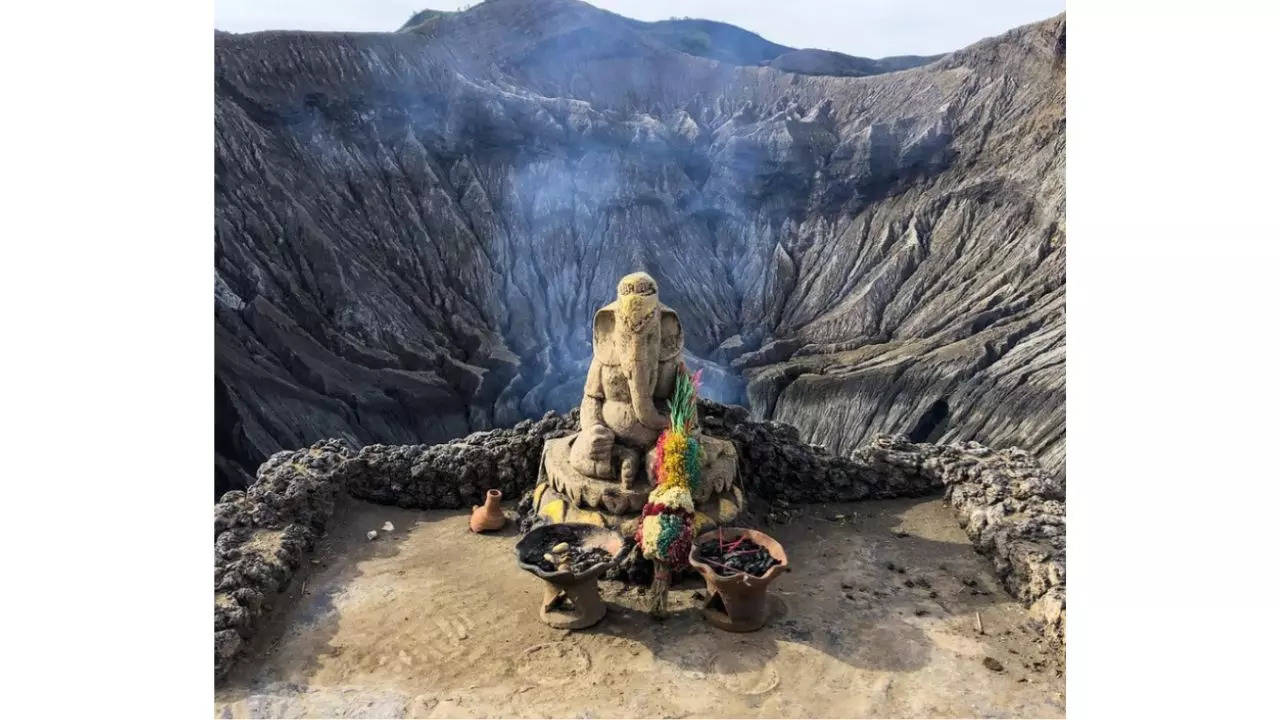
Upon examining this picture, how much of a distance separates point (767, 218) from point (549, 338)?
841cm

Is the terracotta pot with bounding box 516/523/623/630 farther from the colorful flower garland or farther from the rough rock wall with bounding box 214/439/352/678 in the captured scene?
the rough rock wall with bounding box 214/439/352/678

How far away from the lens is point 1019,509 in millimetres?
7379

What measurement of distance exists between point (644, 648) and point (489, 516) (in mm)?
2653

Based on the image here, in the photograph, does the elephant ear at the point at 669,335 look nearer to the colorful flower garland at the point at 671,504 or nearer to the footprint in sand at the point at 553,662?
the colorful flower garland at the point at 671,504

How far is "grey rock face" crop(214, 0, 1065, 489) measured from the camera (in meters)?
15.9

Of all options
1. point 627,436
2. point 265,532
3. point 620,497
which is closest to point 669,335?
point 627,436

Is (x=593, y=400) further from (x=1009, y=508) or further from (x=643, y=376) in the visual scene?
(x=1009, y=508)

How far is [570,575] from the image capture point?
5.82 m

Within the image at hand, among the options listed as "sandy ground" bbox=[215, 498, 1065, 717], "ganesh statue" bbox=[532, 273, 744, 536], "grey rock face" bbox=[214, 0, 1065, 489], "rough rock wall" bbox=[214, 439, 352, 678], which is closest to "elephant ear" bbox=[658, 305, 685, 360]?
"ganesh statue" bbox=[532, 273, 744, 536]

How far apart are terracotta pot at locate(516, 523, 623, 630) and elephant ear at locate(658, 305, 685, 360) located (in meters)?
1.81

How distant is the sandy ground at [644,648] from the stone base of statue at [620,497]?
1.92 ft

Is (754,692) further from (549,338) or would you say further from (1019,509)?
(549,338)

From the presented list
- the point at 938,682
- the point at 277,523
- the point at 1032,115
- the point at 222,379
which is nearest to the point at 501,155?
the point at 222,379

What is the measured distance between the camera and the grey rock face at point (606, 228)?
15.9 metres
